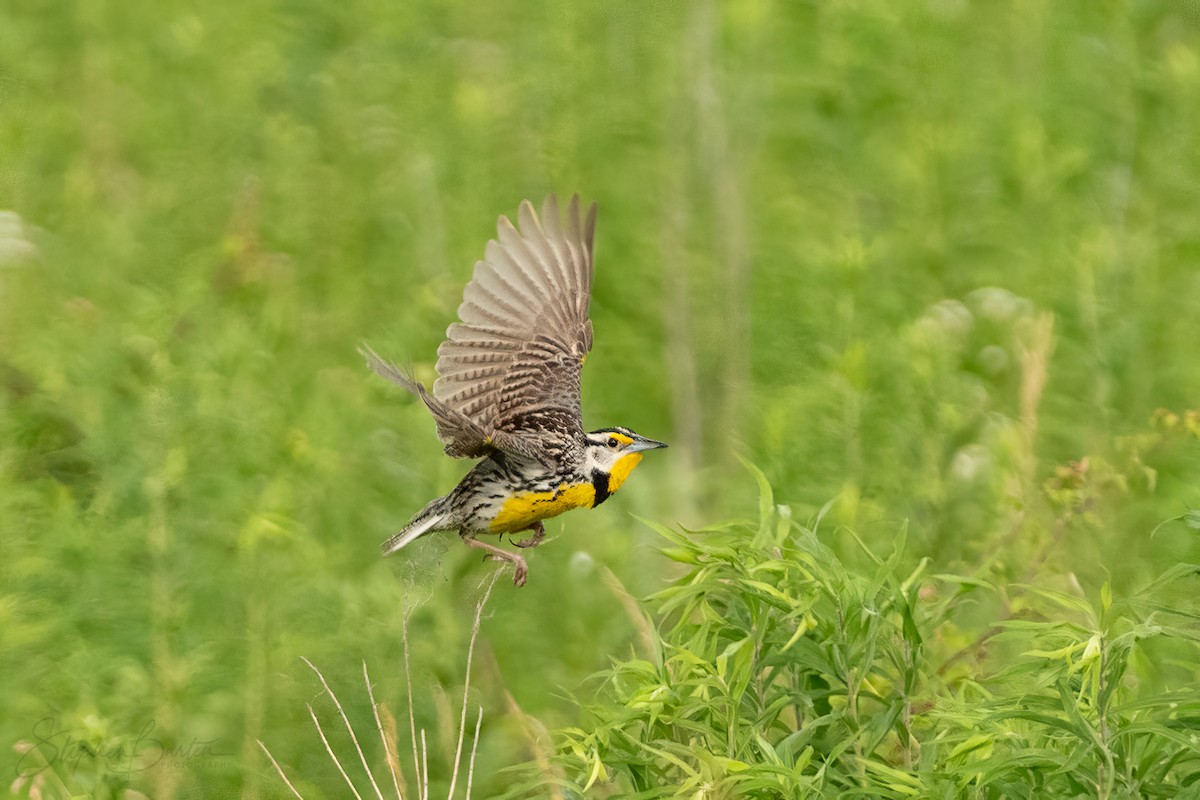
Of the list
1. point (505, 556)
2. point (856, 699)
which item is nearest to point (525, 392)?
point (505, 556)

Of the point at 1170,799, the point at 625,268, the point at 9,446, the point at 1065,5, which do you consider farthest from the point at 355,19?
the point at 1170,799

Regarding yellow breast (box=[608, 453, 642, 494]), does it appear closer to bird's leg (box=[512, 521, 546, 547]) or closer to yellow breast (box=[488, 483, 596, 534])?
yellow breast (box=[488, 483, 596, 534])

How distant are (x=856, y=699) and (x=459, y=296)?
3167 mm

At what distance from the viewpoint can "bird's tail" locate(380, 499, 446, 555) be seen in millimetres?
5059

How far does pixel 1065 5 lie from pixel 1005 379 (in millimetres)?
2210

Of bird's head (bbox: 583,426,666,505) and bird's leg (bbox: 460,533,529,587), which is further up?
bird's head (bbox: 583,426,666,505)

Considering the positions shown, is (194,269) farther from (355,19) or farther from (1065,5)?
(1065,5)

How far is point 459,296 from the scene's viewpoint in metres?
6.71

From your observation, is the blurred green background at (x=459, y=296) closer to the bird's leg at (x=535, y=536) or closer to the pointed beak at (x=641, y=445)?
the bird's leg at (x=535, y=536)

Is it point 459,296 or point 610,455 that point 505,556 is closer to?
point 610,455

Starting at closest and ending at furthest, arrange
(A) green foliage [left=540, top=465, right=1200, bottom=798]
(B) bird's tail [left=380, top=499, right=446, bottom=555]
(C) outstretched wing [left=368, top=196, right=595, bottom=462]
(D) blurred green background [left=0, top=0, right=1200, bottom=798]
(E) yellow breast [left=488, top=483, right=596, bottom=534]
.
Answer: (A) green foliage [left=540, top=465, right=1200, bottom=798], (E) yellow breast [left=488, top=483, right=596, bottom=534], (B) bird's tail [left=380, top=499, right=446, bottom=555], (C) outstretched wing [left=368, top=196, right=595, bottom=462], (D) blurred green background [left=0, top=0, right=1200, bottom=798]

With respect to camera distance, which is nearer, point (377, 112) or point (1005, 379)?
point (1005, 379)

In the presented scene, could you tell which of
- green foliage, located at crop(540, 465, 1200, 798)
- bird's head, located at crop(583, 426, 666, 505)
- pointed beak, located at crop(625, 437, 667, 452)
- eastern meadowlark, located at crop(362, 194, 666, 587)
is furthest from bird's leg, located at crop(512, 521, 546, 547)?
green foliage, located at crop(540, 465, 1200, 798)

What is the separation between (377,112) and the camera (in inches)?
372
